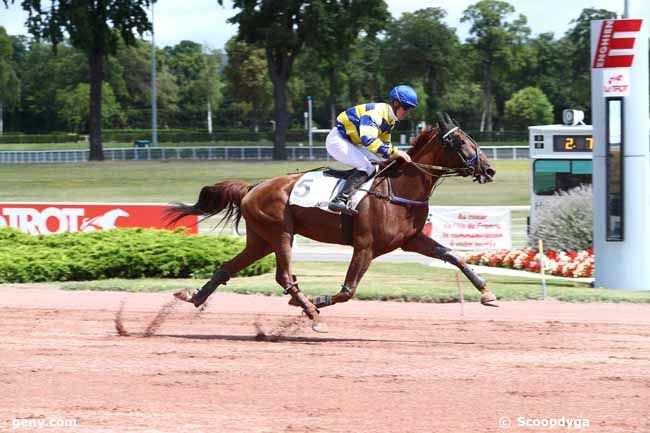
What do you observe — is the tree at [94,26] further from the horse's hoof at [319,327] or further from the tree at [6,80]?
the horse's hoof at [319,327]

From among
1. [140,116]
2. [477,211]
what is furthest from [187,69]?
[477,211]

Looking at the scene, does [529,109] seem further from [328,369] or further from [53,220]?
[328,369]

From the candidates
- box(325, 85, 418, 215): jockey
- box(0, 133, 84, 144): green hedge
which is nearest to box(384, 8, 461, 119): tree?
box(0, 133, 84, 144): green hedge

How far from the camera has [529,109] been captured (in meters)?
82.4

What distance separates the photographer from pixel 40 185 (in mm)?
43781

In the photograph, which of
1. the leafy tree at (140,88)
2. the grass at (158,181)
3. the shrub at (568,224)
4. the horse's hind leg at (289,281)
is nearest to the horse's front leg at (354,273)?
the horse's hind leg at (289,281)

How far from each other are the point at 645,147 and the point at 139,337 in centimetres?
794

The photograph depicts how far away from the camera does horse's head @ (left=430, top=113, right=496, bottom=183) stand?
9.50 m

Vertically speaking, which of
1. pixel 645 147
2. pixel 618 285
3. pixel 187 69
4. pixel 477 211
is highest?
pixel 187 69

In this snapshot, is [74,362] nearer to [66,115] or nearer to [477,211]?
[477,211]

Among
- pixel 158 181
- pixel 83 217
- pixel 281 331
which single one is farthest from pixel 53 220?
pixel 158 181

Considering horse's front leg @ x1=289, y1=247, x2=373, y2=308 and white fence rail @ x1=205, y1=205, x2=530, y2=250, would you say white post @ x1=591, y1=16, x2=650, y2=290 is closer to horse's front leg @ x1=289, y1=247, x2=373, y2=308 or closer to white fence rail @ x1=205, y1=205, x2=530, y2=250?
white fence rail @ x1=205, y1=205, x2=530, y2=250

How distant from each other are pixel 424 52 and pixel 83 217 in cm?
5978

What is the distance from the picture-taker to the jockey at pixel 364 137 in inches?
367
